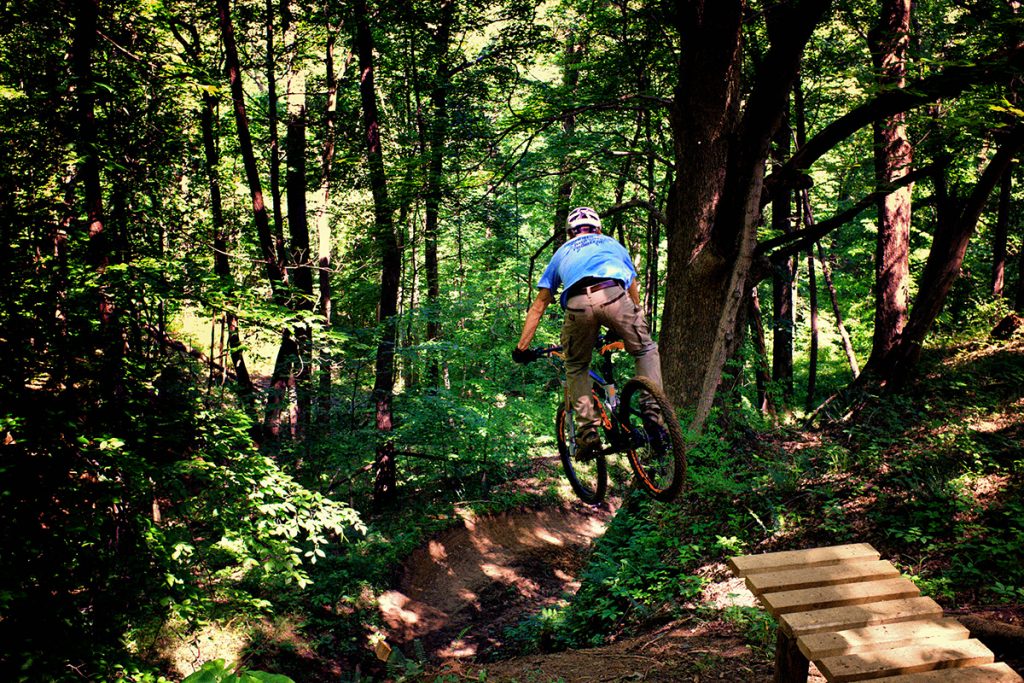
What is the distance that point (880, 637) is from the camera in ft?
11.6

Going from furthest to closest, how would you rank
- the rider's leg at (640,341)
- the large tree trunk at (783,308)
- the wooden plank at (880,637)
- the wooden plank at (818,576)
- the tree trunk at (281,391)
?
the large tree trunk at (783,308) < the tree trunk at (281,391) < the rider's leg at (640,341) < the wooden plank at (818,576) < the wooden plank at (880,637)

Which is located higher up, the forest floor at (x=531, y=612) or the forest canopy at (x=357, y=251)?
the forest canopy at (x=357, y=251)

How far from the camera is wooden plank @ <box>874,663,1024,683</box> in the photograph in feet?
10.5

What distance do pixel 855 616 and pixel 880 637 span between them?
196 mm

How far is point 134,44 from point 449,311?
284 inches

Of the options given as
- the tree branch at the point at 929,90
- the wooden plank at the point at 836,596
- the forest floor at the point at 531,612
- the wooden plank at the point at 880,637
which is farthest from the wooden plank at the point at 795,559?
the tree branch at the point at 929,90

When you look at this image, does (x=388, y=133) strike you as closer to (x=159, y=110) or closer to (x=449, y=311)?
(x=159, y=110)

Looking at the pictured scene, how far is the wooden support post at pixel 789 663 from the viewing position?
3887 millimetres

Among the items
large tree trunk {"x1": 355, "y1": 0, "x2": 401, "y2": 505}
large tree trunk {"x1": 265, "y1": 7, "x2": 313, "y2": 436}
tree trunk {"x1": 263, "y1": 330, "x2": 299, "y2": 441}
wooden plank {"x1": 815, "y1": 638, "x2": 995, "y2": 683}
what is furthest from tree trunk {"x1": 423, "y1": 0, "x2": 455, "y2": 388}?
wooden plank {"x1": 815, "y1": 638, "x2": 995, "y2": 683}

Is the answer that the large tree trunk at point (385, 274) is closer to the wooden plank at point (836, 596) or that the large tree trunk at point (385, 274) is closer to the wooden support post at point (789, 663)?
the wooden support post at point (789, 663)

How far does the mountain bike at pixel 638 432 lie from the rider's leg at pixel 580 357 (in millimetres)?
113

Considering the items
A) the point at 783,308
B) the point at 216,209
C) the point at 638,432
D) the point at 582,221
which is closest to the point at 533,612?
the point at 638,432

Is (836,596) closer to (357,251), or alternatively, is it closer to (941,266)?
(941,266)

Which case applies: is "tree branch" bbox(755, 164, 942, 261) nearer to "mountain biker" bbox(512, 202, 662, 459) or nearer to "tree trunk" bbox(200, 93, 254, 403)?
"mountain biker" bbox(512, 202, 662, 459)
